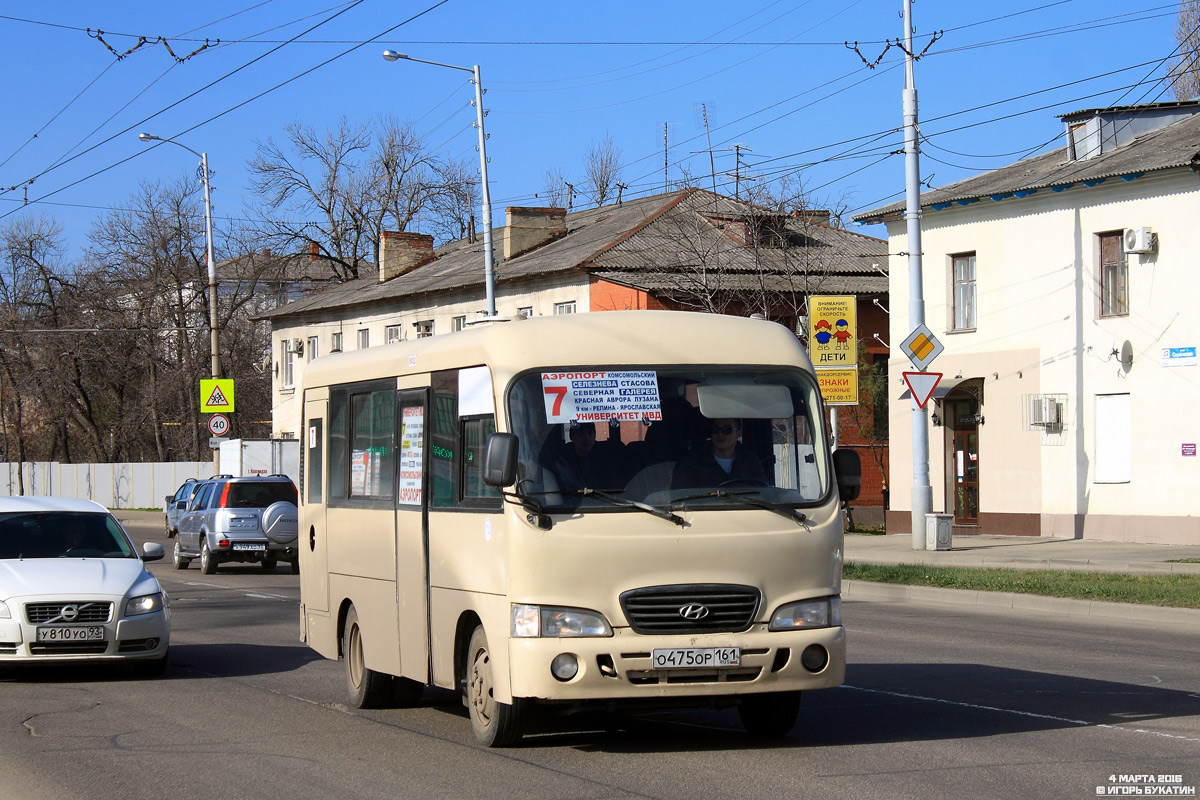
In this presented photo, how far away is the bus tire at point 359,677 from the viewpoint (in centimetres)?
986

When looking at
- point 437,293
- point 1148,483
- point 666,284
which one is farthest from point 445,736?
point 437,293

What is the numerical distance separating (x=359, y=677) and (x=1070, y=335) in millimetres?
22265

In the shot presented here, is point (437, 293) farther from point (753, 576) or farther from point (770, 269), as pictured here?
point (753, 576)

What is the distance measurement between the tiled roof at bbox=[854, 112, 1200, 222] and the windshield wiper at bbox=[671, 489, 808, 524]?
837 inches

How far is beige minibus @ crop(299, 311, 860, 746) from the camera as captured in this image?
7.52m

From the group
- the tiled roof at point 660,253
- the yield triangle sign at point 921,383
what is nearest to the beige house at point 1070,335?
the yield triangle sign at point 921,383

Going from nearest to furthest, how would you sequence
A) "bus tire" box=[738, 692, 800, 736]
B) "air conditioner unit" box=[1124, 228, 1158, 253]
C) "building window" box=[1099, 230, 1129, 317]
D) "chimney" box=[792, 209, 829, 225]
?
"bus tire" box=[738, 692, 800, 736]
"air conditioner unit" box=[1124, 228, 1158, 253]
"building window" box=[1099, 230, 1129, 317]
"chimney" box=[792, 209, 829, 225]

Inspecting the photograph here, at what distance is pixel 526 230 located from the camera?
50.2m

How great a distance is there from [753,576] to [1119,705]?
3.30 m

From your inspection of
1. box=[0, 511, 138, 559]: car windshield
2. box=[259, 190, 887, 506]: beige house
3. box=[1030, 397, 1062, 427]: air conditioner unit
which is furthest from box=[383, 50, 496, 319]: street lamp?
box=[0, 511, 138, 559]: car windshield

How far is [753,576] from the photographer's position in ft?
25.2

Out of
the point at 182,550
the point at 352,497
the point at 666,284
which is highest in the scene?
the point at 666,284

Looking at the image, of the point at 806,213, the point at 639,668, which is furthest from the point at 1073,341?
the point at 639,668

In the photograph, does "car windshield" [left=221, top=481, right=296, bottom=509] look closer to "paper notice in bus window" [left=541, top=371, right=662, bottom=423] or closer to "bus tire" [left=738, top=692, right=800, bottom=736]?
"bus tire" [left=738, top=692, right=800, bottom=736]
